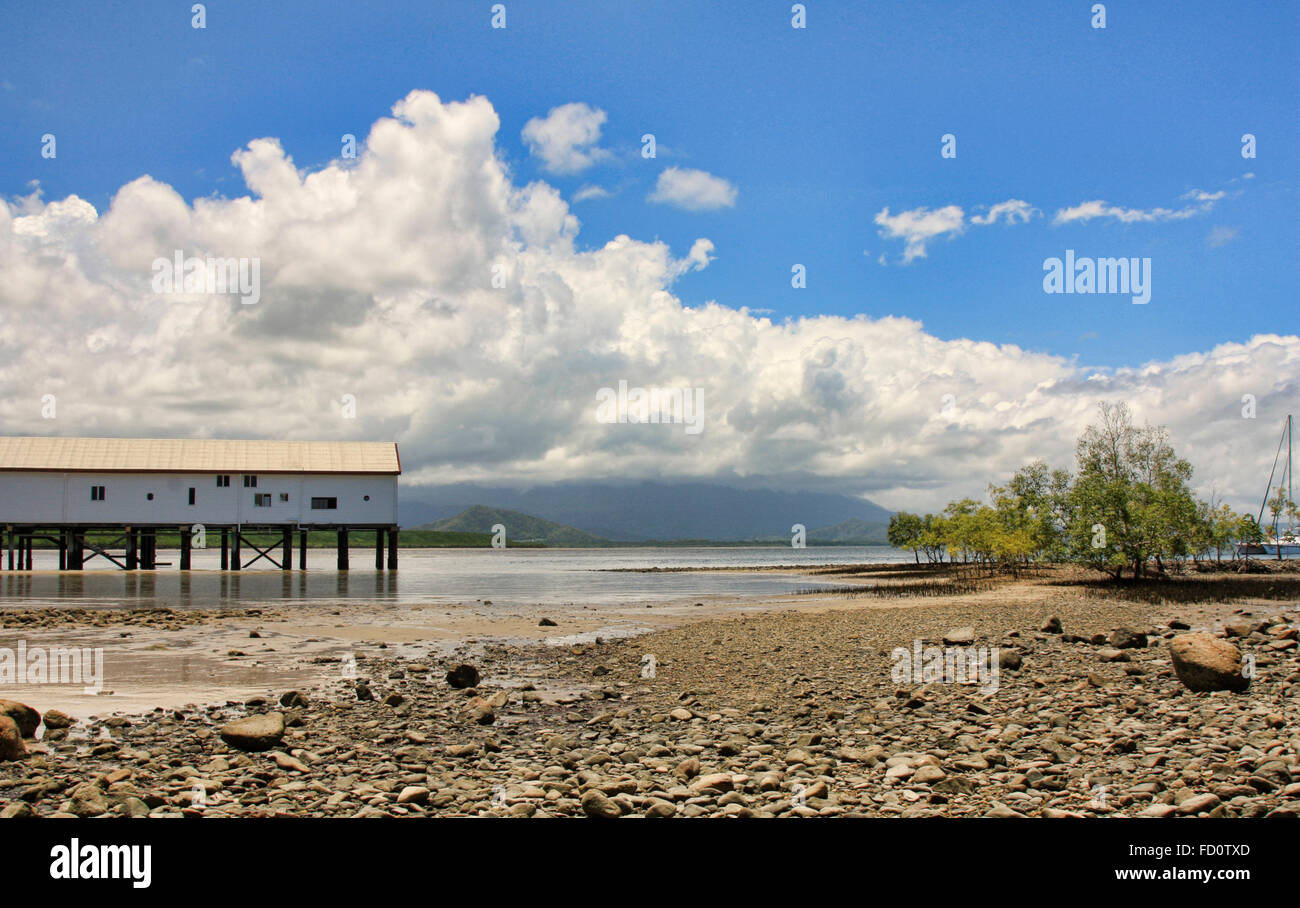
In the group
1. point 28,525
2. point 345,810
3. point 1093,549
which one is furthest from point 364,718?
point 28,525

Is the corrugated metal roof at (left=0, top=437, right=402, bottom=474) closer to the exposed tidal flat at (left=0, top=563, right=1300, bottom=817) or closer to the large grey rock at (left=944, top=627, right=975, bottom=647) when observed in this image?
the exposed tidal flat at (left=0, top=563, right=1300, bottom=817)

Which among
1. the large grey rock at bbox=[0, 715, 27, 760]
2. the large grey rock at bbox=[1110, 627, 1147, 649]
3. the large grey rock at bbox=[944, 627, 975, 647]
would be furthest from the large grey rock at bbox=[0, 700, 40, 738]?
the large grey rock at bbox=[1110, 627, 1147, 649]

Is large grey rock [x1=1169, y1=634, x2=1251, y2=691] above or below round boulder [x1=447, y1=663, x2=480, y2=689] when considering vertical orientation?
above

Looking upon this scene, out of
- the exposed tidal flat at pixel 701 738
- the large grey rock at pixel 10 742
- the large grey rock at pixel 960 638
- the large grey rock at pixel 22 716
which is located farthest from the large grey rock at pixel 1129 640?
the large grey rock at pixel 22 716

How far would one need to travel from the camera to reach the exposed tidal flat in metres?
7.37

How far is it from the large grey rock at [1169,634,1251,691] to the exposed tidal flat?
136 mm

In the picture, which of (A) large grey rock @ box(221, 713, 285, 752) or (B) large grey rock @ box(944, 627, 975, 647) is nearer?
(A) large grey rock @ box(221, 713, 285, 752)

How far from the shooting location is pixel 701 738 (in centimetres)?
1011

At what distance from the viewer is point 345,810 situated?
7.24 m

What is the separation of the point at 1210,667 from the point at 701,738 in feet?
25.2

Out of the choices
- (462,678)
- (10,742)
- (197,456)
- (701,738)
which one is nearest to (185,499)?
(197,456)

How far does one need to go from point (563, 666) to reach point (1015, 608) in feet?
65.8

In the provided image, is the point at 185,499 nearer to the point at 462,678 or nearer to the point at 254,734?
the point at 462,678
